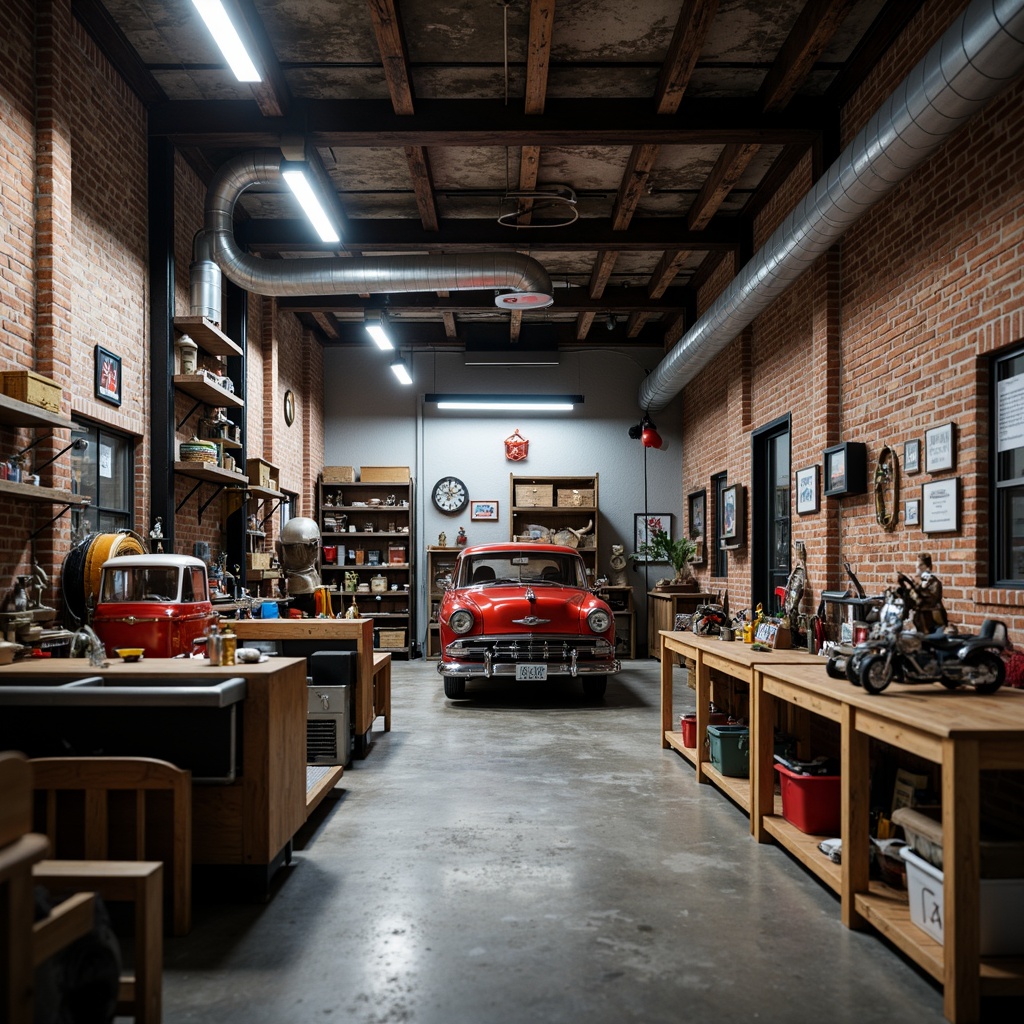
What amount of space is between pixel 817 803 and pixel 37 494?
4131mm

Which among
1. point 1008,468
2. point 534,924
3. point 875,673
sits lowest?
point 534,924

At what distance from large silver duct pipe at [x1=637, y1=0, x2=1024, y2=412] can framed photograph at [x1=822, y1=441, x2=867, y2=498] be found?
1.41 meters

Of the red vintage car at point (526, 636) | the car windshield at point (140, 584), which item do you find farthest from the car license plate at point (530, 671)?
the car windshield at point (140, 584)

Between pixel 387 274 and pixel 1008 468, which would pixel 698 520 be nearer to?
pixel 387 274

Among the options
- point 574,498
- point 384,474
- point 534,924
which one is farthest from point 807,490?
point 384,474

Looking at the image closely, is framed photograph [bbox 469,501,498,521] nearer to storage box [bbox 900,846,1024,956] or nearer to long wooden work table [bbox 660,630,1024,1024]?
long wooden work table [bbox 660,630,1024,1024]

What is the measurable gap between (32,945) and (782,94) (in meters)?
6.51

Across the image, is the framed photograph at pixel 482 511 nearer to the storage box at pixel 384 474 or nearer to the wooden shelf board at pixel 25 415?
the storage box at pixel 384 474

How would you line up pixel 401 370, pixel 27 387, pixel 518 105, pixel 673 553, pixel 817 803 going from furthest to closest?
pixel 401 370 < pixel 673 553 < pixel 518 105 < pixel 27 387 < pixel 817 803

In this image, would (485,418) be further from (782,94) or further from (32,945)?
(32,945)

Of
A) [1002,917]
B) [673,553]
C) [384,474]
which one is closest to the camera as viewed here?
[1002,917]

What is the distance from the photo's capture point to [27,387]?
4445 mm

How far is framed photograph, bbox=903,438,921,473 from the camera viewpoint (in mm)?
5039

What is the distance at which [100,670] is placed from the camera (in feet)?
11.6
